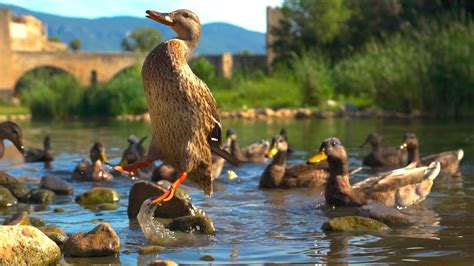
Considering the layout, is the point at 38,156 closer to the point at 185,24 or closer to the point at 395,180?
the point at 395,180

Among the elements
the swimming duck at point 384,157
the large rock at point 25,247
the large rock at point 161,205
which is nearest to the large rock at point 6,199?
the large rock at point 161,205

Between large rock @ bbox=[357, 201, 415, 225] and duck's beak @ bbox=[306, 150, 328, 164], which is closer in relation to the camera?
large rock @ bbox=[357, 201, 415, 225]

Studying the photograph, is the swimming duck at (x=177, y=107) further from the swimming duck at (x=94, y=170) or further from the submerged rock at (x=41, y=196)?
the swimming duck at (x=94, y=170)

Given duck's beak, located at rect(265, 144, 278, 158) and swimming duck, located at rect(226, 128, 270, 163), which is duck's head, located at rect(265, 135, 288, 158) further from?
swimming duck, located at rect(226, 128, 270, 163)

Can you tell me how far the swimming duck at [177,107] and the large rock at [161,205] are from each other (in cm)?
137

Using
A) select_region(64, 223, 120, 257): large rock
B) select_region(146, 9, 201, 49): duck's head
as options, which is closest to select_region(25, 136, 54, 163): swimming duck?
select_region(64, 223, 120, 257): large rock

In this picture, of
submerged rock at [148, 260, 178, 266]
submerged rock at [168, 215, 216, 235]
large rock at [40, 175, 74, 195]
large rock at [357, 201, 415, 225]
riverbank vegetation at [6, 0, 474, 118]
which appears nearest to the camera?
submerged rock at [148, 260, 178, 266]

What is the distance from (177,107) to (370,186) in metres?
3.21

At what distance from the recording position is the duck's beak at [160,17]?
596cm

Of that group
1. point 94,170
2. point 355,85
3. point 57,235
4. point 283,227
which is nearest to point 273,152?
point 94,170

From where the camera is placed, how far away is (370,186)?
855 centimetres

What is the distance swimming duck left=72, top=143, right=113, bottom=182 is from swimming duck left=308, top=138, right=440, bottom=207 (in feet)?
12.5

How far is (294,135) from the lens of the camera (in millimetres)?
20281

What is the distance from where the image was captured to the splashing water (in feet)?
21.4
